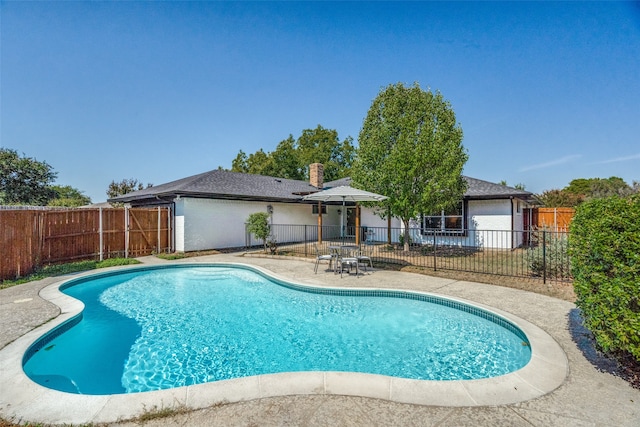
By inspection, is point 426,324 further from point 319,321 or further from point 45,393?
point 45,393

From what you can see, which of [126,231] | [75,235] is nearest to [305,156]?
[126,231]

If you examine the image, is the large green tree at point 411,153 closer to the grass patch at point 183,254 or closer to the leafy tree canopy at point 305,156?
the grass patch at point 183,254

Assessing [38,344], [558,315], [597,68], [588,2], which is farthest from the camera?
[597,68]

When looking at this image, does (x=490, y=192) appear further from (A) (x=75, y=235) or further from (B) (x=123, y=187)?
(B) (x=123, y=187)

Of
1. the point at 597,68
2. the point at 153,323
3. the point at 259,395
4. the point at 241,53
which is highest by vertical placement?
the point at 241,53

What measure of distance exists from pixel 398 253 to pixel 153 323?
398 inches

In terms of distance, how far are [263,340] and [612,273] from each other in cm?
497

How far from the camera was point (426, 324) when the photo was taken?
5832 millimetres

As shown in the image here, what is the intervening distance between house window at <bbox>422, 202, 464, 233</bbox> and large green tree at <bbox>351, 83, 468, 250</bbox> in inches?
83.1

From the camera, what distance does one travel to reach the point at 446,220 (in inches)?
618

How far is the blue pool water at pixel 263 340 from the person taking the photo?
4.15m

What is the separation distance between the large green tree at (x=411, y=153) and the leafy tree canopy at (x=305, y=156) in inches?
1051

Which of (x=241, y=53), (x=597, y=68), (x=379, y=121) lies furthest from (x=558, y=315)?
(x=241, y=53)

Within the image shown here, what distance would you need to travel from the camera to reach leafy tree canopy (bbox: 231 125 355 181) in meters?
40.6
